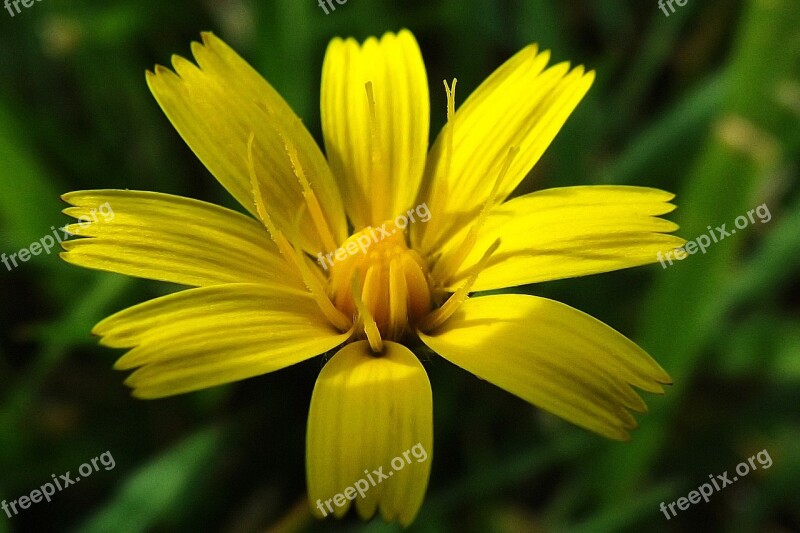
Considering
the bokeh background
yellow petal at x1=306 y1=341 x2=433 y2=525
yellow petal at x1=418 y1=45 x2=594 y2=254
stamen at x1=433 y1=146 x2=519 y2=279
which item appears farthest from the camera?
the bokeh background

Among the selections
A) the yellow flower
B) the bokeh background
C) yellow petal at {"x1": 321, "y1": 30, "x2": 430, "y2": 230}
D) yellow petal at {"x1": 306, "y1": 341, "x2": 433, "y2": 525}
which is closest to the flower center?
the yellow flower

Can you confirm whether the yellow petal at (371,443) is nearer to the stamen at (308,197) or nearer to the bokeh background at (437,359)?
the stamen at (308,197)

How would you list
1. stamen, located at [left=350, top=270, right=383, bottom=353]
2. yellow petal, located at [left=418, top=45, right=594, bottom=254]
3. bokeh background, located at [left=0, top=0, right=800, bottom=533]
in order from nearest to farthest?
stamen, located at [left=350, top=270, right=383, bottom=353] → yellow petal, located at [left=418, top=45, right=594, bottom=254] → bokeh background, located at [left=0, top=0, right=800, bottom=533]

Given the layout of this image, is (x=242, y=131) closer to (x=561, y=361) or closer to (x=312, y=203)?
(x=312, y=203)

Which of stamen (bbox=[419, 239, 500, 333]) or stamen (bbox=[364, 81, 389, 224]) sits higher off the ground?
stamen (bbox=[364, 81, 389, 224])

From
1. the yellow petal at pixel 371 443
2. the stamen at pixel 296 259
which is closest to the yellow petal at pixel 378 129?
the stamen at pixel 296 259

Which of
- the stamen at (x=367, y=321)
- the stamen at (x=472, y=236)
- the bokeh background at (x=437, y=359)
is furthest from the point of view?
the bokeh background at (x=437, y=359)

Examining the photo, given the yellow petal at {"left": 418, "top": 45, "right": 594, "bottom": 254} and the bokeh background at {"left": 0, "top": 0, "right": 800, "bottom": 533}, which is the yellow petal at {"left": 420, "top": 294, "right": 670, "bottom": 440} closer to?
the yellow petal at {"left": 418, "top": 45, "right": 594, "bottom": 254}
